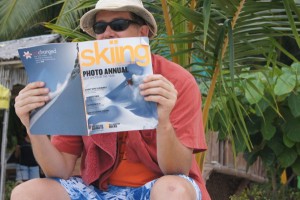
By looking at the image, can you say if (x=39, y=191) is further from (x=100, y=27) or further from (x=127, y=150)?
(x=100, y=27)

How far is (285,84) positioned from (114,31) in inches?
81.2

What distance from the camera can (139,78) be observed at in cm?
250

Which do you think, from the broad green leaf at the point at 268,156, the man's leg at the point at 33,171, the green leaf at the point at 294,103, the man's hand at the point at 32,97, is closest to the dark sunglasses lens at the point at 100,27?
the man's hand at the point at 32,97

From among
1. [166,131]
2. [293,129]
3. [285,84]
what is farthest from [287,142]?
[166,131]

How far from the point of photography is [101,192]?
2900 mm

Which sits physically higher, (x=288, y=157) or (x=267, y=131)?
(x=267, y=131)

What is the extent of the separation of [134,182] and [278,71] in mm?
1745

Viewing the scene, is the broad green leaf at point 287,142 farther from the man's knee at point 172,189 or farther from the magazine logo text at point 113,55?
the magazine logo text at point 113,55

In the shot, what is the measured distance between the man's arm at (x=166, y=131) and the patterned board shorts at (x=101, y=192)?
110mm

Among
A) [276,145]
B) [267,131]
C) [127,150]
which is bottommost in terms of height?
[276,145]

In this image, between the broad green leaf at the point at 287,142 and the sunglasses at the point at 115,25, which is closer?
the sunglasses at the point at 115,25

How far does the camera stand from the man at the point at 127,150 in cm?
259

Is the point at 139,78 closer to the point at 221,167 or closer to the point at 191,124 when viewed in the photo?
the point at 191,124

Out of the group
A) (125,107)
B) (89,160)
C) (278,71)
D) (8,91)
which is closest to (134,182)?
(89,160)
